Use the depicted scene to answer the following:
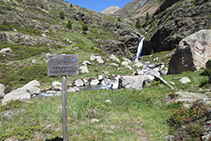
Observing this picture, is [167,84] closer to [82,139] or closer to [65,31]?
[82,139]

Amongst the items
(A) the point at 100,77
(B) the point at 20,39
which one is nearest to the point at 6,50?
(B) the point at 20,39

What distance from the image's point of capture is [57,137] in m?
4.95

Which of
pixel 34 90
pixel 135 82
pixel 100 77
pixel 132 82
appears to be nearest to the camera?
pixel 135 82

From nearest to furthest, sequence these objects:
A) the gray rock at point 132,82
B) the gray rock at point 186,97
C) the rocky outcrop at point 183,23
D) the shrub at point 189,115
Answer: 1. the shrub at point 189,115
2. the gray rock at point 186,97
3. the gray rock at point 132,82
4. the rocky outcrop at point 183,23

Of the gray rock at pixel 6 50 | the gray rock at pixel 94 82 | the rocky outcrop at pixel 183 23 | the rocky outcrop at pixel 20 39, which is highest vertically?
the rocky outcrop at pixel 183 23

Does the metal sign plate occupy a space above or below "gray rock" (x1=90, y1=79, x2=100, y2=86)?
above

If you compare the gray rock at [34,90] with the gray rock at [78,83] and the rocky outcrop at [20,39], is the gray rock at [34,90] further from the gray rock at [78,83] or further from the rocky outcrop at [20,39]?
the rocky outcrop at [20,39]

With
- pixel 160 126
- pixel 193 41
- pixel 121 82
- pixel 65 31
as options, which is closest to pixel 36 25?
pixel 65 31

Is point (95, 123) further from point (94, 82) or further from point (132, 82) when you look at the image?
point (94, 82)

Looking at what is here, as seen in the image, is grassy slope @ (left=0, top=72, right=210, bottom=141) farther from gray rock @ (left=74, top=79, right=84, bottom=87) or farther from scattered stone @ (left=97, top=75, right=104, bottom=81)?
scattered stone @ (left=97, top=75, right=104, bottom=81)

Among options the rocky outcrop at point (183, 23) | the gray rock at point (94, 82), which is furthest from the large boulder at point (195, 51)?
the rocky outcrop at point (183, 23)

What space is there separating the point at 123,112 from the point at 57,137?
141 inches

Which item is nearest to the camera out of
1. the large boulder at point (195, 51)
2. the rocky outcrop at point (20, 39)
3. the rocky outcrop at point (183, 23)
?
the large boulder at point (195, 51)

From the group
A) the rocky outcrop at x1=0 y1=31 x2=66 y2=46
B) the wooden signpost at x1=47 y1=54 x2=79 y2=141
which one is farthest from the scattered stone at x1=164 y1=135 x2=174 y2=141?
the rocky outcrop at x1=0 y1=31 x2=66 y2=46
